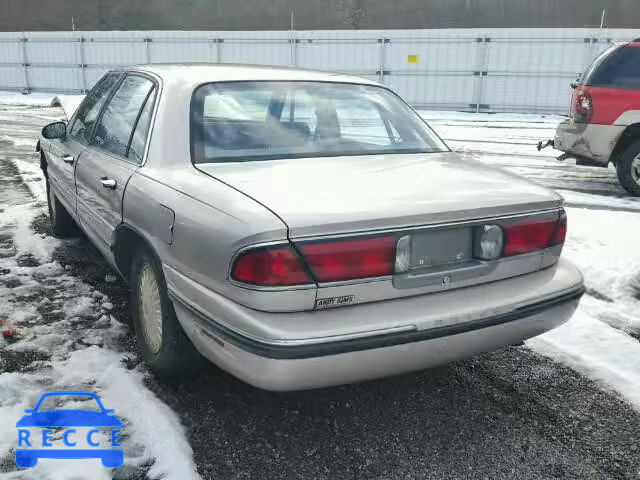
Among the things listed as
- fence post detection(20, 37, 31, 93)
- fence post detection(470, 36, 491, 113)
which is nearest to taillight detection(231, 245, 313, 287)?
fence post detection(470, 36, 491, 113)

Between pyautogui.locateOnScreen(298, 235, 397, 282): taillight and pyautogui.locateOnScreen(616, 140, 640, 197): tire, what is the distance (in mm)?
6239

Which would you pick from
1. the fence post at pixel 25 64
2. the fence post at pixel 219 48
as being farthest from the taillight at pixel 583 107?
the fence post at pixel 25 64

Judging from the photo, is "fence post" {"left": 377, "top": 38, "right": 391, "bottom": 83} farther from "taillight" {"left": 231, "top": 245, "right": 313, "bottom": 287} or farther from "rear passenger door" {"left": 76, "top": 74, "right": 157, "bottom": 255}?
"taillight" {"left": 231, "top": 245, "right": 313, "bottom": 287}

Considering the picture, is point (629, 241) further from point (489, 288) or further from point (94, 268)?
point (94, 268)

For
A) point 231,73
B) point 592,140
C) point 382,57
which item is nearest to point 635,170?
point 592,140

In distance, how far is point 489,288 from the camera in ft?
8.39

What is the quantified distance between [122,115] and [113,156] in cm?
30

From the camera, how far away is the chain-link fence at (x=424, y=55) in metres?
17.9

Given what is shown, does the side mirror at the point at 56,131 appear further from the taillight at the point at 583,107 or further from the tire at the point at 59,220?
the taillight at the point at 583,107

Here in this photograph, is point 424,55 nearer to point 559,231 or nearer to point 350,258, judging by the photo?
point 559,231

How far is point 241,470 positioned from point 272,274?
83 centimetres

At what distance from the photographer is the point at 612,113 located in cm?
728

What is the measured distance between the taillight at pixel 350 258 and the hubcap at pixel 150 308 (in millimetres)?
998

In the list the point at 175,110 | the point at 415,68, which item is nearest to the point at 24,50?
the point at 415,68
